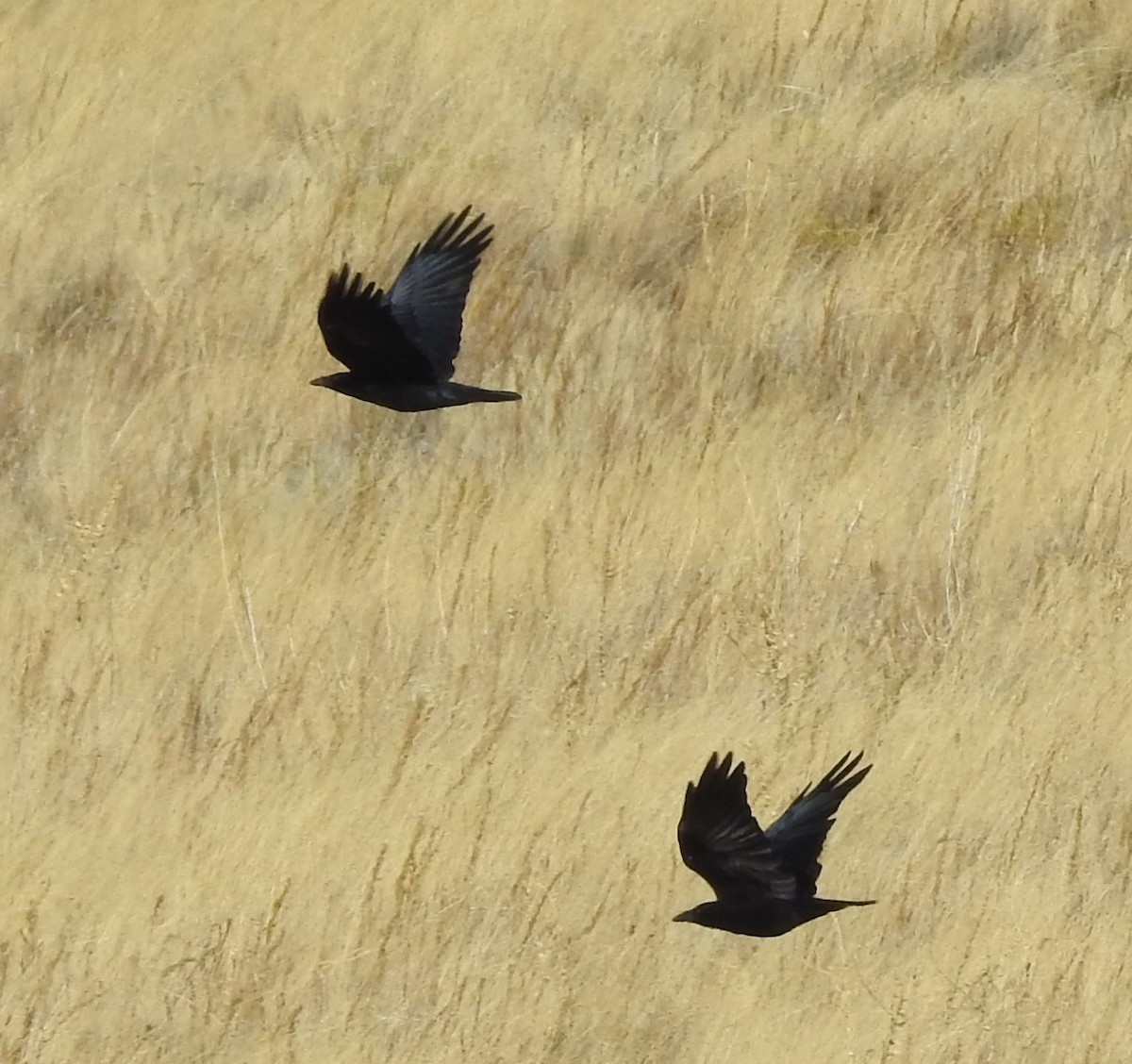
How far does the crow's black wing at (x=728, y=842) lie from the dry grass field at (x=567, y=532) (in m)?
2.06

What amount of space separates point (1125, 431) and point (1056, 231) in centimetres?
132

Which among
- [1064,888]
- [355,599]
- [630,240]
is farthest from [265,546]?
[1064,888]

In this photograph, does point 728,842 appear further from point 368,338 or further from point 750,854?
point 368,338

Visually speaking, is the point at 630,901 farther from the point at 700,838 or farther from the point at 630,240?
the point at 630,240

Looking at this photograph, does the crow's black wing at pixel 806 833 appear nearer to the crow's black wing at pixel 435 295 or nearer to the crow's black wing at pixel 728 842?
the crow's black wing at pixel 728 842

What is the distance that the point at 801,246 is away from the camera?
14.2 metres

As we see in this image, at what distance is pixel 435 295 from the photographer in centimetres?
1154

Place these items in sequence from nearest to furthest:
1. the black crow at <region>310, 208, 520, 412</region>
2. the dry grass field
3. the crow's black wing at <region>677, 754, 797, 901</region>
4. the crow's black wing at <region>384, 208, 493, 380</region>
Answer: the crow's black wing at <region>677, 754, 797, 901</region>
the black crow at <region>310, 208, 520, 412</region>
the crow's black wing at <region>384, 208, 493, 380</region>
the dry grass field

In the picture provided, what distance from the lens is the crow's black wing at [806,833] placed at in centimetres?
1109

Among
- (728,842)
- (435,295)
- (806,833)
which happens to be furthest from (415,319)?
(806,833)

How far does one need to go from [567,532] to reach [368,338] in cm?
270

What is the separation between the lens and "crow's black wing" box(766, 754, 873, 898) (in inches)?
437

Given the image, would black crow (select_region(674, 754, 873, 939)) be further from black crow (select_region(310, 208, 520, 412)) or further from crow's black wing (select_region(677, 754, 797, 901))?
black crow (select_region(310, 208, 520, 412))

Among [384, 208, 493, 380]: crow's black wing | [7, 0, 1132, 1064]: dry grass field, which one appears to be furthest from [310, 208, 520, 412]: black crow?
[7, 0, 1132, 1064]: dry grass field
